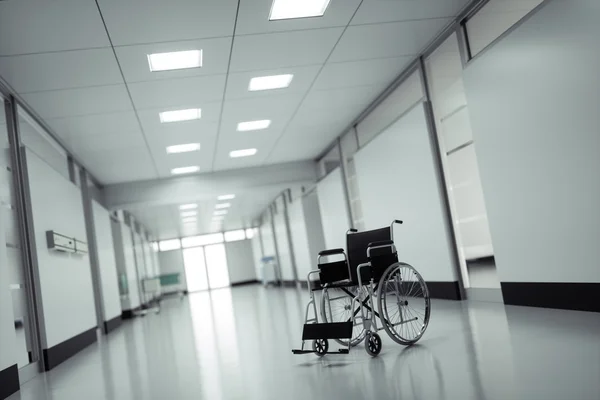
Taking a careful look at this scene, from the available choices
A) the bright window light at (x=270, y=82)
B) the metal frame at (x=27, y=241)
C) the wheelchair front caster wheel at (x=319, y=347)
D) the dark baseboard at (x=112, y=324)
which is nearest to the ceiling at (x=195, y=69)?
the bright window light at (x=270, y=82)

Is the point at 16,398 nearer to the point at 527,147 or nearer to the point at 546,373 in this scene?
the point at 546,373

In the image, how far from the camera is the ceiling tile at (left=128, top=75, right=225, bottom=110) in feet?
20.2

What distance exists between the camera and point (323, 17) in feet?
16.7

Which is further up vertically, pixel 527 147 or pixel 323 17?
pixel 323 17

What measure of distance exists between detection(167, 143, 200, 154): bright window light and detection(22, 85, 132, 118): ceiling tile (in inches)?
91.8

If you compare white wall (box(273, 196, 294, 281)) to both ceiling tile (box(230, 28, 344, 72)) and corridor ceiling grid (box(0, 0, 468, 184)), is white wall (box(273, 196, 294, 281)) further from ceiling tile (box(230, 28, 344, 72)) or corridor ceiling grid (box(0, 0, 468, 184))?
ceiling tile (box(230, 28, 344, 72))

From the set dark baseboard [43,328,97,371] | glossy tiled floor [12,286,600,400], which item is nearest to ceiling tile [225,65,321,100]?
glossy tiled floor [12,286,600,400]

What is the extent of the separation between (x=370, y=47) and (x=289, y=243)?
38.5 ft

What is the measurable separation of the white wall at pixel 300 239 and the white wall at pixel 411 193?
5.93 metres

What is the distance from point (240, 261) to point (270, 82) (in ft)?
74.0

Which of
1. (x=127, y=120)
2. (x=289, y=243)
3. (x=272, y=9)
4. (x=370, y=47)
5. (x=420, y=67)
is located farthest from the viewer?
(x=289, y=243)

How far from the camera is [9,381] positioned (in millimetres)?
4547

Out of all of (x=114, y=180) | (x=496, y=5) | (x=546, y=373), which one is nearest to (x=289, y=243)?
(x=114, y=180)

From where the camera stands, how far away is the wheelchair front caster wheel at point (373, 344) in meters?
3.95
